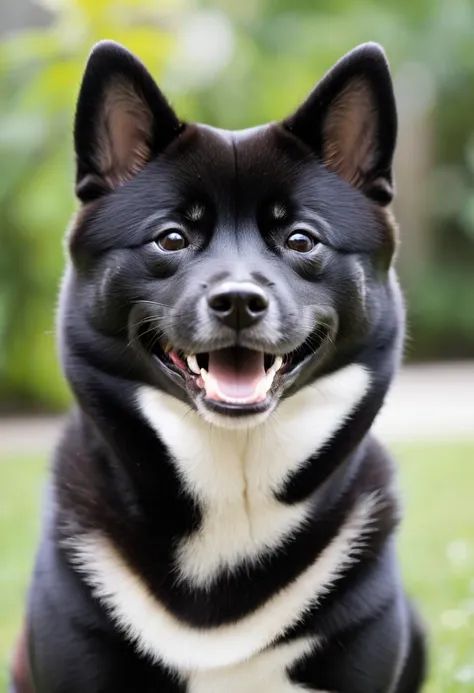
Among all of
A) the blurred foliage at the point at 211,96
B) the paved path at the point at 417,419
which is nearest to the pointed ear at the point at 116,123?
the paved path at the point at 417,419

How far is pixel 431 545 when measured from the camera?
351cm

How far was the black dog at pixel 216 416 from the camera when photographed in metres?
1.91

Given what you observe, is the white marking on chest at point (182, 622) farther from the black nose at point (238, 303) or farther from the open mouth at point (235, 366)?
the black nose at point (238, 303)

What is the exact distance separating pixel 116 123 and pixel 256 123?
4.03 m

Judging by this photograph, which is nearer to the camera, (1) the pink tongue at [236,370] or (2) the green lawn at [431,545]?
(1) the pink tongue at [236,370]

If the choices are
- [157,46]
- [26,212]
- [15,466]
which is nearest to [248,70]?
[157,46]

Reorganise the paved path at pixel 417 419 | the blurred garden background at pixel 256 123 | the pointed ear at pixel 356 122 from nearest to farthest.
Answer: the pointed ear at pixel 356 122, the blurred garden background at pixel 256 123, the paved path at pixel 417 419

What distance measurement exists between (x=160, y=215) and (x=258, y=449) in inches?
19.9

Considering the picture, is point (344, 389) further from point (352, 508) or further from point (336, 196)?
point (336, 196)

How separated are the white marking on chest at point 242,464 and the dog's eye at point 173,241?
0.29m

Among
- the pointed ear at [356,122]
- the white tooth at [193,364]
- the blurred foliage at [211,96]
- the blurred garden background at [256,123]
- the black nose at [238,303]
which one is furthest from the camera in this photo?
the blurred foliage at [211,96]

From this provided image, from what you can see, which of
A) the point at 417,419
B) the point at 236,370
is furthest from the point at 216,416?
the point at 417,419

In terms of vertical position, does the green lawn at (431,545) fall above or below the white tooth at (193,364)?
below

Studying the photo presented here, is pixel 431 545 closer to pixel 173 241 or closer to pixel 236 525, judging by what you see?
pixel 236 525
